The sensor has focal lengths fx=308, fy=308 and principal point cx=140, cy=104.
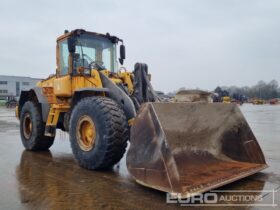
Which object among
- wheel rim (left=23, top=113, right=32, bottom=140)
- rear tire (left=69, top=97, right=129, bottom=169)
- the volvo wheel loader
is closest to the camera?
the volvo wheel loader

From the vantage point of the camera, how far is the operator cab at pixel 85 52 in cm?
613

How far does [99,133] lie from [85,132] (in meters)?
0.65

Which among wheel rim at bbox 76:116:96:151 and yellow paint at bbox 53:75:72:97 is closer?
wheel rim at bbox 76:116:96:151

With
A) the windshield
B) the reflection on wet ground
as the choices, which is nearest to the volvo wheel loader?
the windshield

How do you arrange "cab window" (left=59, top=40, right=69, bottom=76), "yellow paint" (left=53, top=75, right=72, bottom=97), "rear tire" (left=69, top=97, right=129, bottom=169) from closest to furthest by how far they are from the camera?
"rear tire" (left=69, top=97, right=129, bottom=169) → "yellow paint" (left=53, top=75, right=72, bottom=97) → "cab window" (left=59, top=40, right=69, bottom=76)

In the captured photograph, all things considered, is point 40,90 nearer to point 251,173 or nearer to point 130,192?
point 130,192

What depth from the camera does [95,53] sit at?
6.41m

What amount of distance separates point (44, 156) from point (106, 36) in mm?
2918

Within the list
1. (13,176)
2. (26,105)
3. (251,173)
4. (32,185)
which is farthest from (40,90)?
(251,173)

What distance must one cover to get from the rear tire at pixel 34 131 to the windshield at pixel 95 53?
5.91ft

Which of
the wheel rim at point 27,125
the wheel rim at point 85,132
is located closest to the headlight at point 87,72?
the wheel rim at point 85,132

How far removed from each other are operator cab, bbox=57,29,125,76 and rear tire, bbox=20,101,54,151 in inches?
47.3

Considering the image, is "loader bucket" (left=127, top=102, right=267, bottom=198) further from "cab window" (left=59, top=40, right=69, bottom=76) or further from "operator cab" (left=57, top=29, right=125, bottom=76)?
"cab window" (left=59, top=40, right=69, bottom=76)

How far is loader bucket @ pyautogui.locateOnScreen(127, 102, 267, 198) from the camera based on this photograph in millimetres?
3672
